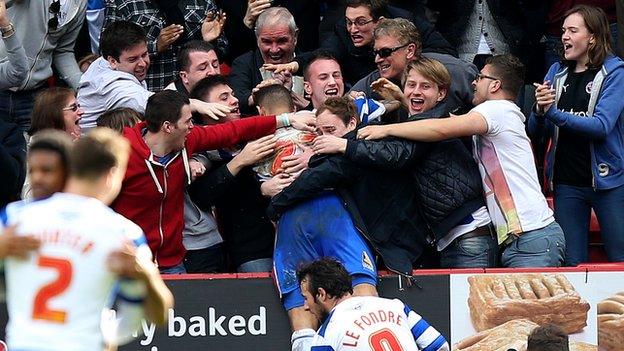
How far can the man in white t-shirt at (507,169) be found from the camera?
10125 mm

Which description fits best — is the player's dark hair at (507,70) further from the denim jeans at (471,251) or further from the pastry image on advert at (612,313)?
the pastry image on advert at (612,313)

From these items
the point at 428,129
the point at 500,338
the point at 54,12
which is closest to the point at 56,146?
A: the point at 428,129

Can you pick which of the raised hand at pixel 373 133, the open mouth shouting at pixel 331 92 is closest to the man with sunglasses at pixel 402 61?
the open mouth shouting at pixel 331 92

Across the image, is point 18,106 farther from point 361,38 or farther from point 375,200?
point 375,200

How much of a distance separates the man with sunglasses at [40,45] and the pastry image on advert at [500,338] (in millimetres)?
4053

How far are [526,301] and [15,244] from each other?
14.9 ft

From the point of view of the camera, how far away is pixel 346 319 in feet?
28.7

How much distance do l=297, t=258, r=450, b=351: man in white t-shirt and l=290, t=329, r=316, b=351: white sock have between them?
0.62m

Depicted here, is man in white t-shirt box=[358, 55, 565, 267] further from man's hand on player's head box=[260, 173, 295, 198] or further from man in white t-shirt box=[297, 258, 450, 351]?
man in white t-shirt box=[297, 258, 450, 351]

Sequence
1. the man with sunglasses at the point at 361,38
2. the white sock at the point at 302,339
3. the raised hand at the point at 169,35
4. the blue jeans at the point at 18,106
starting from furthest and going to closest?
the raised hand at the point at 169,35 < the blue jeans at the point at 18,106 < the man with sunglasses at the point at 361,38 < the white sock at the point at 302,339

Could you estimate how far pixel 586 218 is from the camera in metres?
10.8

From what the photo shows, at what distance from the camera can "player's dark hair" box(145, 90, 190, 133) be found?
1000cm

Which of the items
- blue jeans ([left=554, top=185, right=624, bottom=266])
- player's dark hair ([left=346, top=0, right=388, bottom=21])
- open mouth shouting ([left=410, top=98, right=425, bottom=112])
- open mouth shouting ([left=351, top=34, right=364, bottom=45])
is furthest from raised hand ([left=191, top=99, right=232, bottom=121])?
blue jeans ([left=554, top=185, right=624, bottom=266])

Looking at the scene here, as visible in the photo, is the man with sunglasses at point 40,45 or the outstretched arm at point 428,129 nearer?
the outstretched arm at point 428,129
